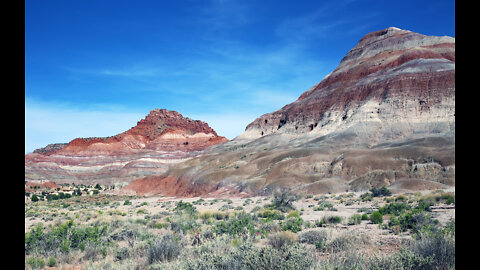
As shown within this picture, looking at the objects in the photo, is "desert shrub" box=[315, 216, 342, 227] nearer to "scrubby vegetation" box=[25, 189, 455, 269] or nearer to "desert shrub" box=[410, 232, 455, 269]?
"scrubby vegetation" box=[25, 189, 455, 269]

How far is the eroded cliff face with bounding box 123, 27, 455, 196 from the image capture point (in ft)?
109

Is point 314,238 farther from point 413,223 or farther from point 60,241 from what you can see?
point 60,241

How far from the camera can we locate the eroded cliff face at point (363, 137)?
109 ft

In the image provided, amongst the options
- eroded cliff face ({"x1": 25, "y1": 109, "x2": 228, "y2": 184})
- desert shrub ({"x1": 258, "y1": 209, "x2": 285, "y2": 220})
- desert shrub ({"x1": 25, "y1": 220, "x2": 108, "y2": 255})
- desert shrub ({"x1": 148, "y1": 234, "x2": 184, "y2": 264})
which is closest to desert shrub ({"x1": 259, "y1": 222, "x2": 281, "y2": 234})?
desert shrub ({"x1": 258, "y1": 209, "x2": 285, "y2": 220})

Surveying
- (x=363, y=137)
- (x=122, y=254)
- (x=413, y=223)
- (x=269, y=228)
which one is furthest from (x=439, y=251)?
(x=363, y=137)

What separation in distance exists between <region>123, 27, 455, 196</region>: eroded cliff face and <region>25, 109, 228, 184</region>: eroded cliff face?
21284mm

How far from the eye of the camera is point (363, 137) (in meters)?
47.8

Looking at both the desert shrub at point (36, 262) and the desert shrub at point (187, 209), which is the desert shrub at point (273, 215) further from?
the desert shrub at point (36, 262)

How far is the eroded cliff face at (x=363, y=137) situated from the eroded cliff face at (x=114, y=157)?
21.3m

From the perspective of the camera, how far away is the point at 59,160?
298ft
